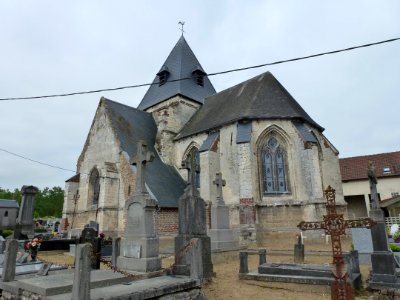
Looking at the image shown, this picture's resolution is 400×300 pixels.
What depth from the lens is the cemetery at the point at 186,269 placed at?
3953 millimetres

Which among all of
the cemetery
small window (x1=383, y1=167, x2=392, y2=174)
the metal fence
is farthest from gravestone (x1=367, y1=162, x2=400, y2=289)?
small window (x1=383, y1=167, x2=392, y2=174)

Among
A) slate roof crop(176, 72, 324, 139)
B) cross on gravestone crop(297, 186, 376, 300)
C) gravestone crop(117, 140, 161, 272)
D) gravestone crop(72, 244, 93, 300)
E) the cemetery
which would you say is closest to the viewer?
gravestone crop(72, 244, 93, 300)

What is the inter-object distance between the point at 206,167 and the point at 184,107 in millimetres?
7230

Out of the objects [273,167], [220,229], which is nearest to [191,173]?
[220,229]

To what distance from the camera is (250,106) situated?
49.4ft

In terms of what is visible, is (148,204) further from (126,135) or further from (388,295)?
(126,135)

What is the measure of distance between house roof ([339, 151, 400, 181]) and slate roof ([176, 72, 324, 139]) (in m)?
11.9

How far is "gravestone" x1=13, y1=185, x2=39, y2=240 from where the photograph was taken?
11.0 m

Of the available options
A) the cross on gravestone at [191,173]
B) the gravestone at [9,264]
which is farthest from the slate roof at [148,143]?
the gravestone at [9,264]

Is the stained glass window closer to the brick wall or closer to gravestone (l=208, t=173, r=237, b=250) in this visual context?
the brick wall

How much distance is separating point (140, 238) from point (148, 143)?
12.3 m

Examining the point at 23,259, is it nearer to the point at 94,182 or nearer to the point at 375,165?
the point at 94,182

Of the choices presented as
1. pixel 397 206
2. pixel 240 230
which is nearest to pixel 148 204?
pixel 240 230

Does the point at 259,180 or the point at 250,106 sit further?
the point at 250,106
